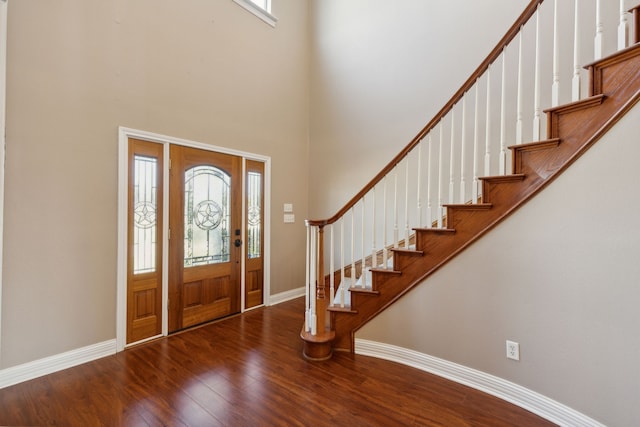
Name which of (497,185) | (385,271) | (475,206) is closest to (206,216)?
(385,271)

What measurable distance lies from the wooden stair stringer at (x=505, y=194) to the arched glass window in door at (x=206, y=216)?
5.71 feet

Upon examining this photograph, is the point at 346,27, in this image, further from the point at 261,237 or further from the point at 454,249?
the point at 454,249

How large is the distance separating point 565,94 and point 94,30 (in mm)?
4496

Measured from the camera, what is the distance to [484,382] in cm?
209

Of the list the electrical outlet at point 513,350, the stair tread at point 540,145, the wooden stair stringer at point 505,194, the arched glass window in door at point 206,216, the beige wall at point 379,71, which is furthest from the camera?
the beige wall at point 379,71

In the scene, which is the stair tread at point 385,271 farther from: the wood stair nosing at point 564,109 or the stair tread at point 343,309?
the wood stair nosing at point 564,109

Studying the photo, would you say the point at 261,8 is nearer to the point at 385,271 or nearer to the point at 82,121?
the point at 82,121

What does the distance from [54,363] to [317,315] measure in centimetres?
223

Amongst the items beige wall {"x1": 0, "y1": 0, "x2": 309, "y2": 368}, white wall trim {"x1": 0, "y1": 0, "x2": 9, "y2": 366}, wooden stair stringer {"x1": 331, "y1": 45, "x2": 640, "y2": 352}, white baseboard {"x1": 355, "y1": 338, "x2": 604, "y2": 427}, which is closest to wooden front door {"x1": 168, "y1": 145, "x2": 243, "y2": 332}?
beige wall {"x1": 0, "y1": 0, "x2": 309, "y2": 368}

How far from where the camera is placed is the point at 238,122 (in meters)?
3.81

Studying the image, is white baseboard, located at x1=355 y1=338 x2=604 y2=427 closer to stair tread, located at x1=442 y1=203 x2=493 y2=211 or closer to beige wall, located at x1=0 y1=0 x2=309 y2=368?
stair tread, located at x1=442 y1=203 x2=493 y2=211

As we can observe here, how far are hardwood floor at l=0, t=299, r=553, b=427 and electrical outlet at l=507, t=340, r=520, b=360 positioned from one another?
32 cm

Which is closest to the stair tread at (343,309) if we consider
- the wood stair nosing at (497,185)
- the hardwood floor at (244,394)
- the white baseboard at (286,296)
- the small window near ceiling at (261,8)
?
the hardwood floor at (244,394)

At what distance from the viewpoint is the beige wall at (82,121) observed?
2.27m
